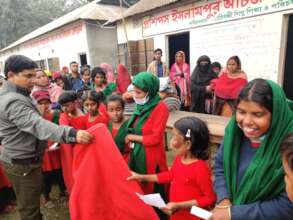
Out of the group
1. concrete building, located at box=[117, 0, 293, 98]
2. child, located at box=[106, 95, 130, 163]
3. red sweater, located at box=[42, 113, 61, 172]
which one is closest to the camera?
child, located at box=[106, 95, 130, 163]

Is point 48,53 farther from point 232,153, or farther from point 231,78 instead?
point 232,153

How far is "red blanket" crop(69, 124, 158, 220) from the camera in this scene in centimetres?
178

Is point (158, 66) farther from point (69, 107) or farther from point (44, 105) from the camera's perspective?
point (69, 107)

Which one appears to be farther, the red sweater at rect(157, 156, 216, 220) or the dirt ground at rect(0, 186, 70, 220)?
the dirt ground at rect(0, 186, 70, 220)

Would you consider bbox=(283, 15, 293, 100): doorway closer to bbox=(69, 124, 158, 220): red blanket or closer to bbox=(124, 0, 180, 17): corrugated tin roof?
bbox=(124, 0, 180, 17): corrugated tin roof

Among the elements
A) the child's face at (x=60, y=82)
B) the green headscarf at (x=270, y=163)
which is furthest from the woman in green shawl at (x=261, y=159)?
the child's face at (x=60, y=82)

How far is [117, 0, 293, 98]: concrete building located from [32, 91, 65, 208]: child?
421 cm

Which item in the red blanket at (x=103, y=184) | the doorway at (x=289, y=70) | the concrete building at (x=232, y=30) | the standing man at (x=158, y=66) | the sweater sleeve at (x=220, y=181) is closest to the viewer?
the sweater sleeve at (x=220, y=181)

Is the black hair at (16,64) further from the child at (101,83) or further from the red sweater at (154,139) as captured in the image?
the child at (101,83)

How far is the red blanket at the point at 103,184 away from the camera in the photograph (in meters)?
1.78

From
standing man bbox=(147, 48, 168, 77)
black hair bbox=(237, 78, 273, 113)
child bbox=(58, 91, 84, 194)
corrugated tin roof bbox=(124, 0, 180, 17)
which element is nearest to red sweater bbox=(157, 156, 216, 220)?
black hair bbox=(237, 78, 273, 113)

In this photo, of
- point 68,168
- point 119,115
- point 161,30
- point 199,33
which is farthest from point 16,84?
point 161,30

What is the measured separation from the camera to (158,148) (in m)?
2.19

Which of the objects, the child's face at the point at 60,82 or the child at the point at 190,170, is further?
the child's face at the point at 60,82
